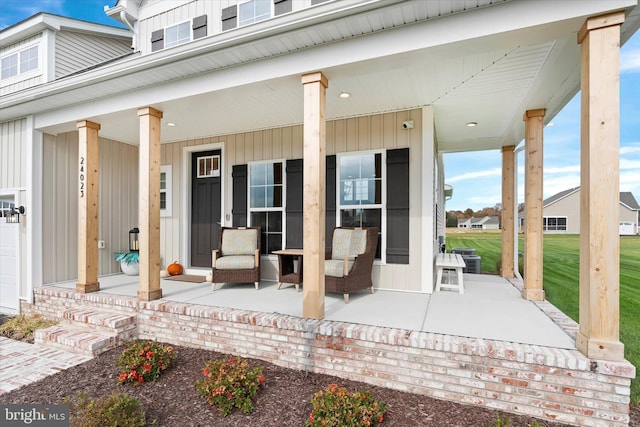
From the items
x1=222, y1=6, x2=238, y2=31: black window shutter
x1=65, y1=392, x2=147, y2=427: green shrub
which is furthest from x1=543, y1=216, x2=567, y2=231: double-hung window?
x1=65, y1=392, x2=147, y2=427: green shrub

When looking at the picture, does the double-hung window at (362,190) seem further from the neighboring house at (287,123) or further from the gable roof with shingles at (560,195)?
the gable roof with shingles at (560,195)

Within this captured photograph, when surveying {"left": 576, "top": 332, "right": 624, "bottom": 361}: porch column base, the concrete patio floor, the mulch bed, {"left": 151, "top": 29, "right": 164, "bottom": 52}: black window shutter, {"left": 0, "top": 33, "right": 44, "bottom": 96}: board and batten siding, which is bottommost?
the mulch bed

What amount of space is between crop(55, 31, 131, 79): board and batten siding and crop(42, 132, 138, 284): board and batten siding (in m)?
1.67

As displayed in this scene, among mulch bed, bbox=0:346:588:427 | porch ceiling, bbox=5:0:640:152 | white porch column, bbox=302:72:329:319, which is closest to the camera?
mulch bed, bbox=0:346:588:427

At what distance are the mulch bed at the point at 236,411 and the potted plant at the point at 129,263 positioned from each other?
2.71 m

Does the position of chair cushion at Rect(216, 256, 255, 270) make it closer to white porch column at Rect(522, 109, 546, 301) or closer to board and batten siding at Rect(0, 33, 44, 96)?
white porch column at Rect(522, 109, 546, 301)

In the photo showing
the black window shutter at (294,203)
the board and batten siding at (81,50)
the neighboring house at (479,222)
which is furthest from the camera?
the neighboring house at (479,222)

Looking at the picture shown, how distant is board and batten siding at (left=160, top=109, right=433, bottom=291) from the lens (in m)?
4.43

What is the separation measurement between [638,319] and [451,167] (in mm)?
23603

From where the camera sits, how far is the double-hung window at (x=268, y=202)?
528 centimetres

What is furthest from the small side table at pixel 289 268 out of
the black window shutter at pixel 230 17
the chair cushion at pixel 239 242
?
the black window shutter at pixel 230 17

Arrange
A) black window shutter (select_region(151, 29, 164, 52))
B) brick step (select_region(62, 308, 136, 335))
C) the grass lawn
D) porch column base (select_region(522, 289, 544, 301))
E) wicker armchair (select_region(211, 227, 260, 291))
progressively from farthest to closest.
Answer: black window shutter (select_region(151, 29, 164, 52)) < wicker armchair (select_region(211, 227, 260, 291)) < porch column base (select_region(522, 289, 544, 301)) < the grass lawn < brick step (select_region(62, 308, 136, 335))


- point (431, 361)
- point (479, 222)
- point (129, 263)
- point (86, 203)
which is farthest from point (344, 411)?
point (479, 222)

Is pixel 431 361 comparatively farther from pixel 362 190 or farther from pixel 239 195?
pixel 239 195
